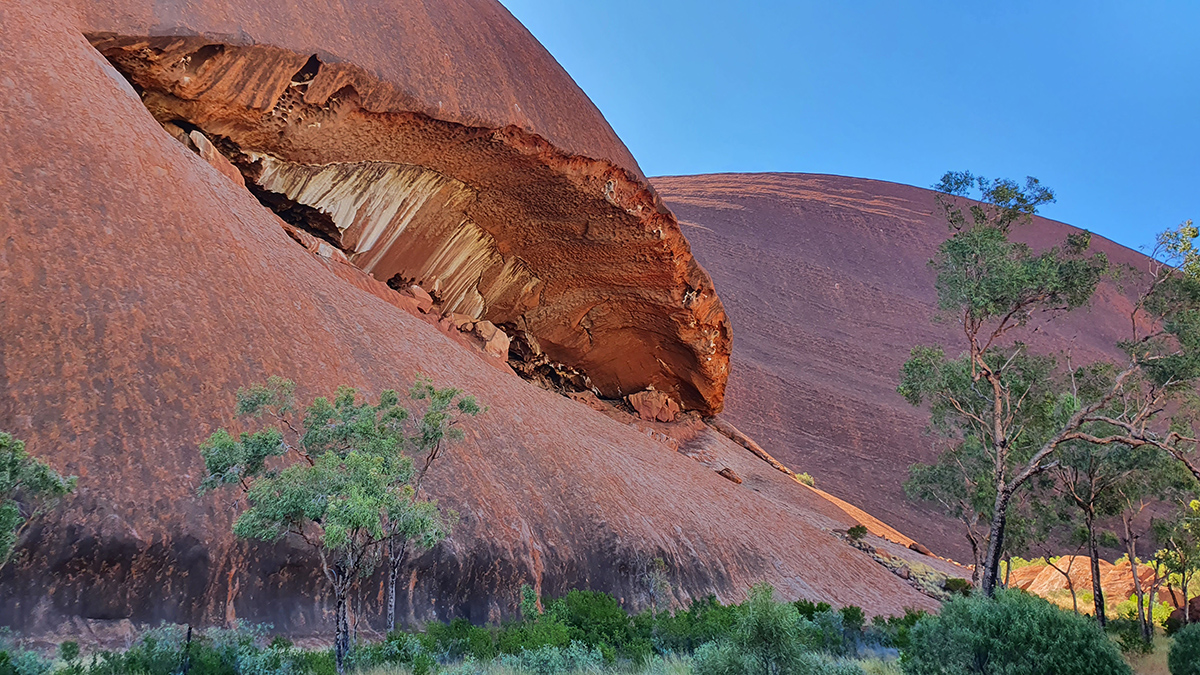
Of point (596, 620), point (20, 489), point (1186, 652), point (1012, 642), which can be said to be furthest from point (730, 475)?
point (20, 489)

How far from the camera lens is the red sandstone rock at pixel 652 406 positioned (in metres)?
27.7

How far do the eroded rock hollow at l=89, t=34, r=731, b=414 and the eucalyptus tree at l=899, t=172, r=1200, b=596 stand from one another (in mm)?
7696

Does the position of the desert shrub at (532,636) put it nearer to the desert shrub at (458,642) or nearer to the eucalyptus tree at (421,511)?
the desert shrub at (458,642)

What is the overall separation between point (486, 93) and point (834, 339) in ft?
165

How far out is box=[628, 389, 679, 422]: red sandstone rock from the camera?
90.9 feet

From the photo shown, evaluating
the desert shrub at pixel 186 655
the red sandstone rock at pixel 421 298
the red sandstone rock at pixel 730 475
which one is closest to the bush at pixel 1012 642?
the desert shrub at pixel 186 655

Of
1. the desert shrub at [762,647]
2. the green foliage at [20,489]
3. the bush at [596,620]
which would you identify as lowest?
the bush at [596,620]

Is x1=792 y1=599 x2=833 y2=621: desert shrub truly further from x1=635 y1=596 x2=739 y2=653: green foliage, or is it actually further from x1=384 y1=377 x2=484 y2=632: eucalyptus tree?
x1=384 y1=377 x2=484 y2=632: eucalyptus tree

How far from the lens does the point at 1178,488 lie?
1950 cm

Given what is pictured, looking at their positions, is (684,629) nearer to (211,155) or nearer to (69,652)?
(69,652)

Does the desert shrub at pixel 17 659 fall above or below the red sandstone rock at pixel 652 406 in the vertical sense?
below

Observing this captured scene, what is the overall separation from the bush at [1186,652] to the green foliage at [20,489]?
1223cm

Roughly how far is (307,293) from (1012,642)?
10227 millimetres

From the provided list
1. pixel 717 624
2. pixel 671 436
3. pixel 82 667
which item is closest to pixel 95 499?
pixel 82 667
